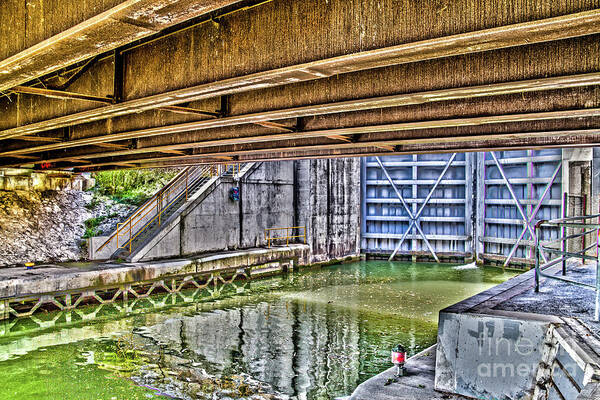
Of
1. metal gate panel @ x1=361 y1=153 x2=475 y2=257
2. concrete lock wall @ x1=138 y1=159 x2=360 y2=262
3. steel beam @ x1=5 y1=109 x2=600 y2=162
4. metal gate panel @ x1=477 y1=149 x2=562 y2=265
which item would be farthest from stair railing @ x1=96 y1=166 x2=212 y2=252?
metal gate panel @ x1=477 y1=149 x2=562 y2=265

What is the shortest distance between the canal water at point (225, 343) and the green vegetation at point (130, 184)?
6737mm

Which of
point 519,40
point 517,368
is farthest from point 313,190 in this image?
point 519,40

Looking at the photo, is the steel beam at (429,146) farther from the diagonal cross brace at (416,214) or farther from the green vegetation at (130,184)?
the diagonal cross brace at (416,214)

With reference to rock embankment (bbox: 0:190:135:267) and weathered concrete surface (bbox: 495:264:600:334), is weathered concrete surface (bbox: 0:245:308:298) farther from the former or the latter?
weathered concrete surface (bbox: 495:264:600:334)

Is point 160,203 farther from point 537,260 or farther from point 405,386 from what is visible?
point 537,260

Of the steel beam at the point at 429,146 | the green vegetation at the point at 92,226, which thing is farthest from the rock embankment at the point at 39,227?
the steel beam at the point at 429,146

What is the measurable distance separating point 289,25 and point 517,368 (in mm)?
4895

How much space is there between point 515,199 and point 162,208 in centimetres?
1550

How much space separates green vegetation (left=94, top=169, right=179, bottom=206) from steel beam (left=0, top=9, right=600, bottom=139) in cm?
1580

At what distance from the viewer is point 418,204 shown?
24594 mm

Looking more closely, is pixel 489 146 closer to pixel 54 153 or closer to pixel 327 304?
pixel 327 304

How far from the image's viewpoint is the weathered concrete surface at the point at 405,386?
6.27 meters

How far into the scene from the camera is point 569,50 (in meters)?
4.88

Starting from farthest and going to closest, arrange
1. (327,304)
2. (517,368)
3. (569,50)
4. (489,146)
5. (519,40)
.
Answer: (327,304), (489,146), (517,368), (569,50), (519,40)
